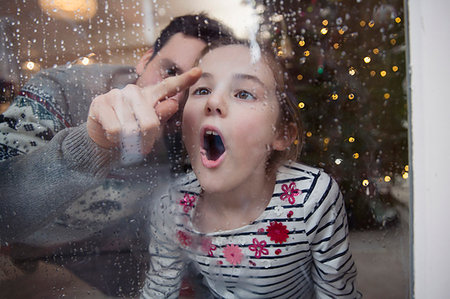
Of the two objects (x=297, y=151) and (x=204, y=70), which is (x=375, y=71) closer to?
(x=297, y=151)

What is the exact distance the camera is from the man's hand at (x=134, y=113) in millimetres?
738

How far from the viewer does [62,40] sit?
0.80m

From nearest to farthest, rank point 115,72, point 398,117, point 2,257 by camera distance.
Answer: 1. point 398,117
2. point 115,72
3. point 2,257

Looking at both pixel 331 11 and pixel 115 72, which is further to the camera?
pixel 115 72

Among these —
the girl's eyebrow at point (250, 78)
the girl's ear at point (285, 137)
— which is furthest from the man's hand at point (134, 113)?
the girl's ear at point (285, 137)

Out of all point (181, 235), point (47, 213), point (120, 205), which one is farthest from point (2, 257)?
point (181, 235)

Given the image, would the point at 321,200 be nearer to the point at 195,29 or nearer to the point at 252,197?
the point at 252,197

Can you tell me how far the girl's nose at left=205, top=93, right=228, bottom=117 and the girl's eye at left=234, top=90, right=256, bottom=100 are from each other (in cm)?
3

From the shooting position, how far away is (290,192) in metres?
0.71

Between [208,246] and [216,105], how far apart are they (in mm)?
295

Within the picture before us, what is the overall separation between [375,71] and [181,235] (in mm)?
506

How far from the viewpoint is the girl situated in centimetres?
70

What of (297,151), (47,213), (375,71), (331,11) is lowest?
(47,213)

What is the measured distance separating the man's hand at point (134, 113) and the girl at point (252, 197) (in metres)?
0.05
